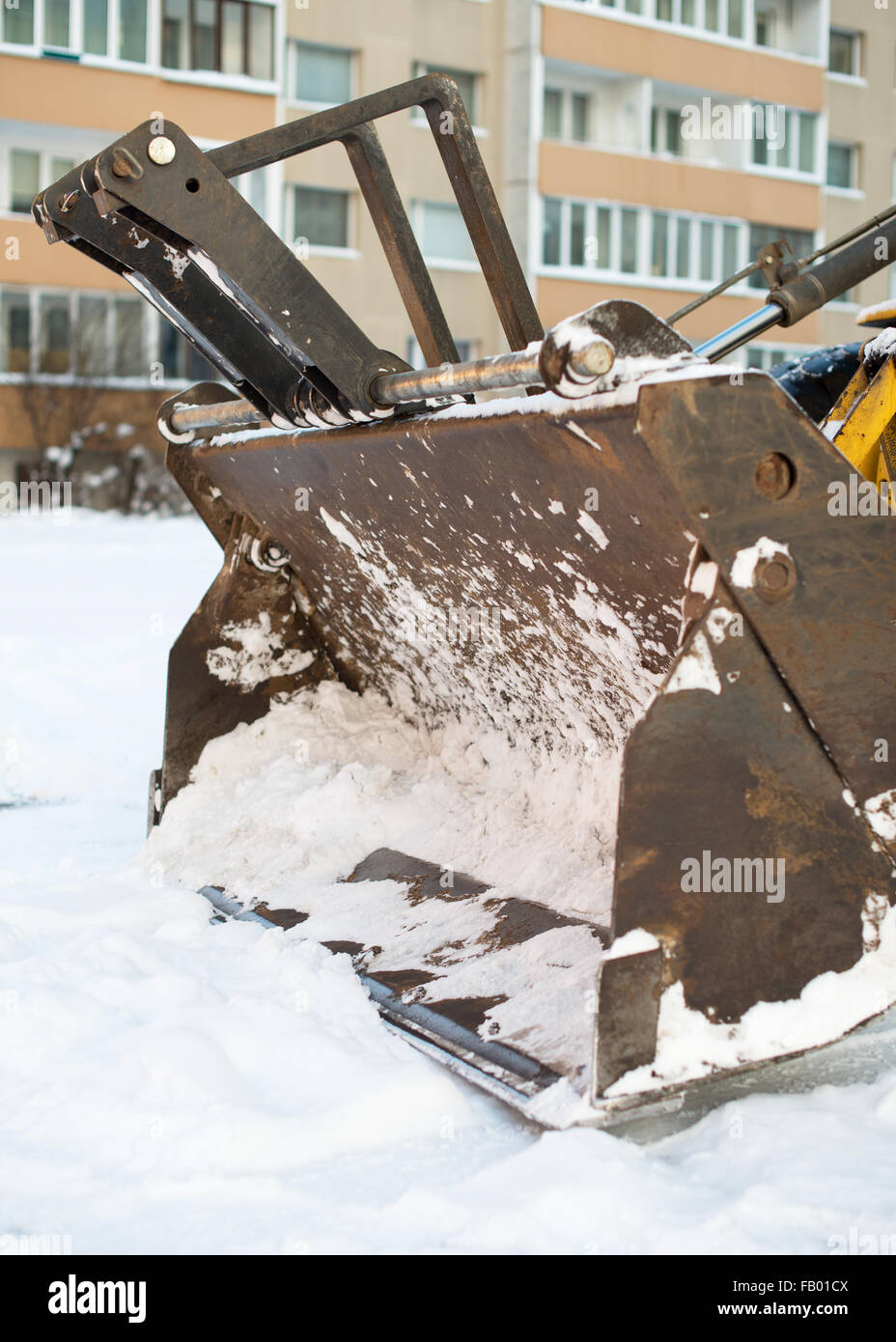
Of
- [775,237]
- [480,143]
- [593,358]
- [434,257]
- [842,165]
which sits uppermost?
[842,165]

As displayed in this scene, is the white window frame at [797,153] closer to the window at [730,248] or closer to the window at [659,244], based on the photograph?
the window at [730,248]

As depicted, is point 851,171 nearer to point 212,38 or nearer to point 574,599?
point 212,38

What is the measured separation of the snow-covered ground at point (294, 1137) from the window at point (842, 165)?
27425 millimetres

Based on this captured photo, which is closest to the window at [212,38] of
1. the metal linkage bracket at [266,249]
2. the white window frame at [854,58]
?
the white window frame at [854,58]

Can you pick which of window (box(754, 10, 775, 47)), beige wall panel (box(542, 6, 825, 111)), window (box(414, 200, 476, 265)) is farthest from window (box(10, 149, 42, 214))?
window (box(754, 10, 775, 47))

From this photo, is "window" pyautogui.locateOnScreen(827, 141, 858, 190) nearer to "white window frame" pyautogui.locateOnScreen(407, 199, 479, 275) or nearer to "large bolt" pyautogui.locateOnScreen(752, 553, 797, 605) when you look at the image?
"white window frame" pyautogui.locateOnScreen(407, 199, 479, 275)

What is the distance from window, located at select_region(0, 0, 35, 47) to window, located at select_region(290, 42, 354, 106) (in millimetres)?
4064

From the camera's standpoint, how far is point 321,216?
2161cm

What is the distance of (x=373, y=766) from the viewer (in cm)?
368

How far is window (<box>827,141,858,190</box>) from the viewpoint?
27328 millimetres

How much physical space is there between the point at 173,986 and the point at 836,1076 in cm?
123

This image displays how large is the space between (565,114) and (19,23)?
926 centimetres

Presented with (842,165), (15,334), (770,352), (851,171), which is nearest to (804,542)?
(15,334)
